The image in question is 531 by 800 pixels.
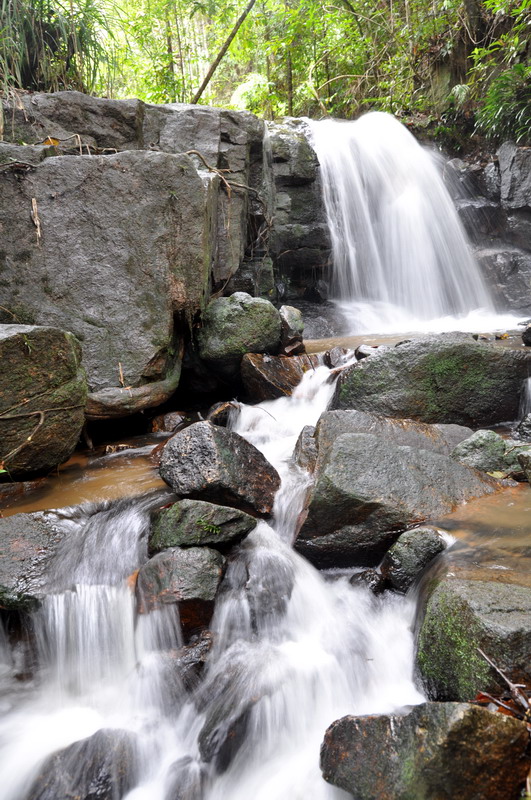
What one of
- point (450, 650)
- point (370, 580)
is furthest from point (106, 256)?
point (450, 650)

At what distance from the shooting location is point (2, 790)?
2225mm

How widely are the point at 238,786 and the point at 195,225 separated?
4.67 meters

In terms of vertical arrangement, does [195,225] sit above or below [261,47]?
below

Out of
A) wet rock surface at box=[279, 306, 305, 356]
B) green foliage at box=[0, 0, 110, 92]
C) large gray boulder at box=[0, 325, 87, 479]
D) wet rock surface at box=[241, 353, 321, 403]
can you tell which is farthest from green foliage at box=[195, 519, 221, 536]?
green foliage at box=[0, 0, 110, 92]

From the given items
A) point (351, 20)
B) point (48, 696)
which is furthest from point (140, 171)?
point (351, 20)

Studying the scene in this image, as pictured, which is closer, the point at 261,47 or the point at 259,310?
the point at 259,310

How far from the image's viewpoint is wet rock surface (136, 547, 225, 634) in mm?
2766

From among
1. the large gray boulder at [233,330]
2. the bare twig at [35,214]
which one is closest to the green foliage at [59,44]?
the bare twig at [35,214]

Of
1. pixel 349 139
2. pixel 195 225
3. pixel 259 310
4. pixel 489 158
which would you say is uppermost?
pixel 349 139

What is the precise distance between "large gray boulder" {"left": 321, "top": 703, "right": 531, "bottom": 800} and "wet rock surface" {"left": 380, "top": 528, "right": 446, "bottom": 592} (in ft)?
3.47

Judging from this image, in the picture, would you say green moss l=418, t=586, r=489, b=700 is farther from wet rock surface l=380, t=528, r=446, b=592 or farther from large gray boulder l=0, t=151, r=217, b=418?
large gray boulder l=0, t=151, r=217, b=418

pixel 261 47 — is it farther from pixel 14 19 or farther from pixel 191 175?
pixel 191 175

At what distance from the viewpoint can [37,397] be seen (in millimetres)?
3836

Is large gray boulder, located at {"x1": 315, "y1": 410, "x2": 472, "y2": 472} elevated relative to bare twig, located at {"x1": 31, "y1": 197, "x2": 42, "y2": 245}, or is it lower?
lower
